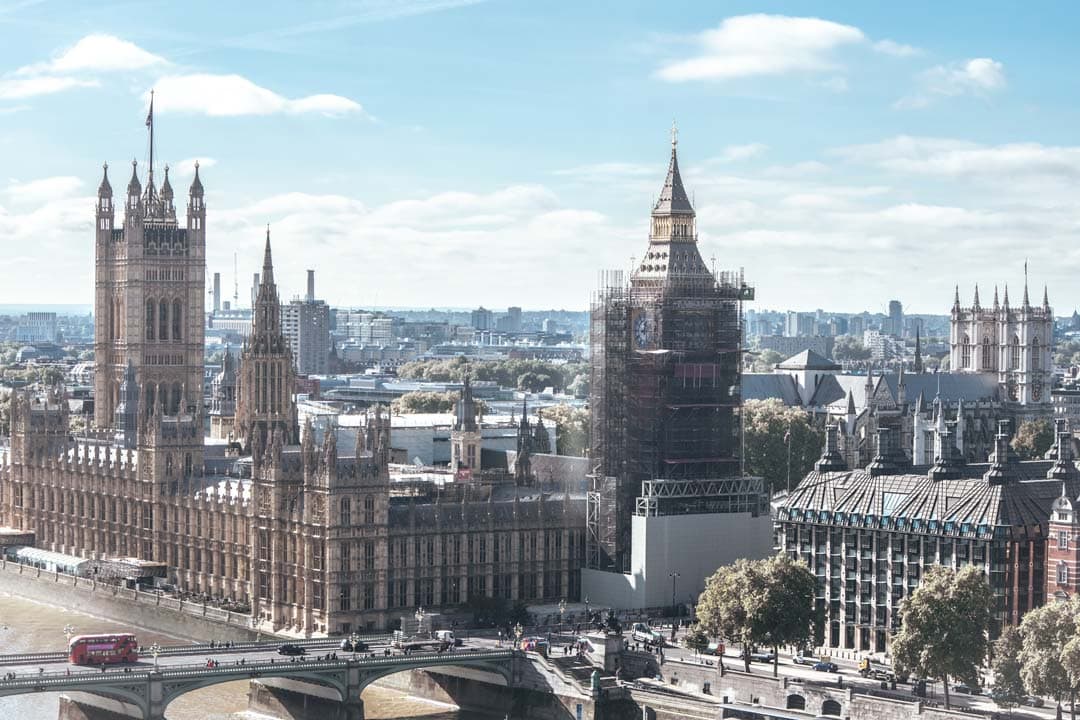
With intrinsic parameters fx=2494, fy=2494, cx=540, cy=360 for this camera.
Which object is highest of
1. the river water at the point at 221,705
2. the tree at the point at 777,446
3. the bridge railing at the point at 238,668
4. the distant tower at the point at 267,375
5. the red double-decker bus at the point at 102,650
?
the distant tower at the point at 267,375

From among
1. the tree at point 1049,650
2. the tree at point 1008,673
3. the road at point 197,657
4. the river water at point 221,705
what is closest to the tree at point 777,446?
the river water at point 221,705

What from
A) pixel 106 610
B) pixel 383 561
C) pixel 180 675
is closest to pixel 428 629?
pixel 383 561

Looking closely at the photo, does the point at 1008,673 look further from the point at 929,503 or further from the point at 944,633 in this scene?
the point at 929,503

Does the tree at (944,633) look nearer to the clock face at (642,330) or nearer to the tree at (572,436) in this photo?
the clock face at (642,330)

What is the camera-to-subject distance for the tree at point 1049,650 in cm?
10356

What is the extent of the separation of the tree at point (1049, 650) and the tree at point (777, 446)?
7357cm

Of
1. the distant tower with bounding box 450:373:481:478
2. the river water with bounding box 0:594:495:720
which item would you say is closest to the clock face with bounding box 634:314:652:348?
the distant tower with bounding box 450:373:481:478

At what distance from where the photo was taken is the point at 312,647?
119875 millimetres

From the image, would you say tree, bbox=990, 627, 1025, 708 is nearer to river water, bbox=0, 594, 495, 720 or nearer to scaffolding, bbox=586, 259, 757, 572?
river water, bbox=0, 594, 495, 720

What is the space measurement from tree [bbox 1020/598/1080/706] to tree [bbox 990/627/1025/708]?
0.58 meters

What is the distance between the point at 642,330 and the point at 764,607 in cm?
2679

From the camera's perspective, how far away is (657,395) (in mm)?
138625

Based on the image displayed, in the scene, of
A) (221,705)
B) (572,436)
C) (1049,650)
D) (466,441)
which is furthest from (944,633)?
(572,436)

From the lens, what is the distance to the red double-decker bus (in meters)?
110
